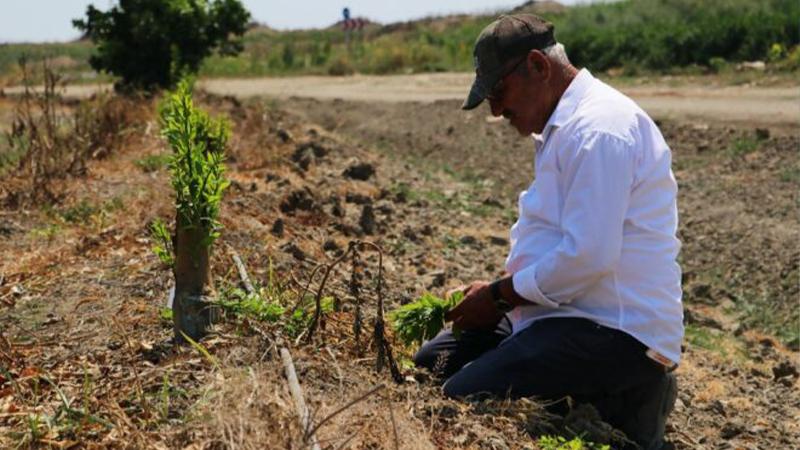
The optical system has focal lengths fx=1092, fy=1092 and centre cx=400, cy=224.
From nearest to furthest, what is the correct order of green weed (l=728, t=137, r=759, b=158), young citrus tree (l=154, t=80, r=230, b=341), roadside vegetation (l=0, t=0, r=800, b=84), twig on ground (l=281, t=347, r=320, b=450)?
twig on ground (l=281, t=347, r=320, b=450) < young citrus tree (l=154, t=80, r=230, b=341) < green weed (l=728, t=137, r=759, b=158) < roadside vegetation (l=0, t=0, r=800, b=84)

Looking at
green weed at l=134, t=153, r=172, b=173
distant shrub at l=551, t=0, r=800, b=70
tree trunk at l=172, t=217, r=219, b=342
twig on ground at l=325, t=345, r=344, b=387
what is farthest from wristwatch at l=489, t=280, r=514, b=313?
distant shrub at l=551, t=0, r=800, b=70

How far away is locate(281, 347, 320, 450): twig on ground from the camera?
10.3 ft

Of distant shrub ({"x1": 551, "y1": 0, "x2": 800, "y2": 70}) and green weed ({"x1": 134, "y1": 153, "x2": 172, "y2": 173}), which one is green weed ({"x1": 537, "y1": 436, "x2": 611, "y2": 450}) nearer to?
green weed ({"x1": 134, "y1": 153, "x2": 172, "y2": 173})

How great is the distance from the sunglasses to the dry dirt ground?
1.10m

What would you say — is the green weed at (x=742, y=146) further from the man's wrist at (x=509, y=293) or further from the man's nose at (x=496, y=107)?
the man's wrist at (x=509, y=293)

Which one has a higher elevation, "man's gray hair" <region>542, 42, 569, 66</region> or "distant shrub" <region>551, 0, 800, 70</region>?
"man's gray hair" <region>542, 42, 569, 66</region>

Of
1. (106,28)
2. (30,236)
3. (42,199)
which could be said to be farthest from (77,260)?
(106,28)

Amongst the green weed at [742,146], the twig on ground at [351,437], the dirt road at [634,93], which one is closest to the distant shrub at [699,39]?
the dirt road at [634,93]

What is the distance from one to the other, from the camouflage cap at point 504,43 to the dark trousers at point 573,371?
922 mm

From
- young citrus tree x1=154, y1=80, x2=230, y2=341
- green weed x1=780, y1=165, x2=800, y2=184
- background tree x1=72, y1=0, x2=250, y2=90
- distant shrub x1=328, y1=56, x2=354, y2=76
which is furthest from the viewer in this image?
distant shrub x1=328, y1=56, x2=354, y2=76

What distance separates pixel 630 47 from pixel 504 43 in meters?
18.1

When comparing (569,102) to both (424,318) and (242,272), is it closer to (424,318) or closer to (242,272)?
(424,318)

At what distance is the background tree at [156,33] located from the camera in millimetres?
17969

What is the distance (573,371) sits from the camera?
3984 mm
